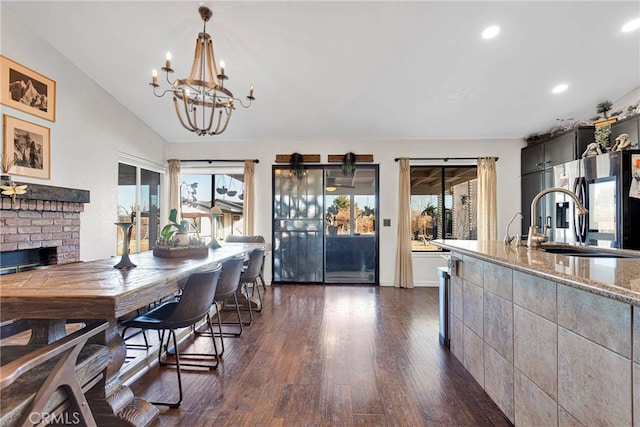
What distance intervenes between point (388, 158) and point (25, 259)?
514cm

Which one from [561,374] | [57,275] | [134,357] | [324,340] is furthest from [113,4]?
[561,374]

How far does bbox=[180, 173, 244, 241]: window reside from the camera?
6.02 meters

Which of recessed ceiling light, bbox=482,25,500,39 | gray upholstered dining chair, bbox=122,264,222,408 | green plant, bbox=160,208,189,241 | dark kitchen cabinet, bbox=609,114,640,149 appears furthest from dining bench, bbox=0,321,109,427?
dark kitchen cabinet, bbox=609,114,640,149

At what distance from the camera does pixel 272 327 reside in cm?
345

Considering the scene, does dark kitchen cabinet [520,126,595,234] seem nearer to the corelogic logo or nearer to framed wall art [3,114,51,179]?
the corelogic logo

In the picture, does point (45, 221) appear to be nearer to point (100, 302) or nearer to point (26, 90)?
point (26, 90)

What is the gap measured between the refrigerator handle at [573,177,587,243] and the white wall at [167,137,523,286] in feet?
5.22

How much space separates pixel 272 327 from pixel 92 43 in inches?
147

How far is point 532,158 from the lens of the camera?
5.08 metres

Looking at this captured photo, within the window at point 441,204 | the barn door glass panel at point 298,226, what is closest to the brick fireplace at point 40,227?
the barn door glass panel at point 298,226

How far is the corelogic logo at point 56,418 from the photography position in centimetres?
103

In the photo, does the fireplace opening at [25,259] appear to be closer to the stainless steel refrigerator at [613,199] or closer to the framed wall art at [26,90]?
the framed wall art at [26,90]

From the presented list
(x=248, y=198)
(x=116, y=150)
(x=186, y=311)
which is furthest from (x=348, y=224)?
(x=186, y=311)

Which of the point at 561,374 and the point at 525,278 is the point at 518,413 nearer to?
the point at 561,374
